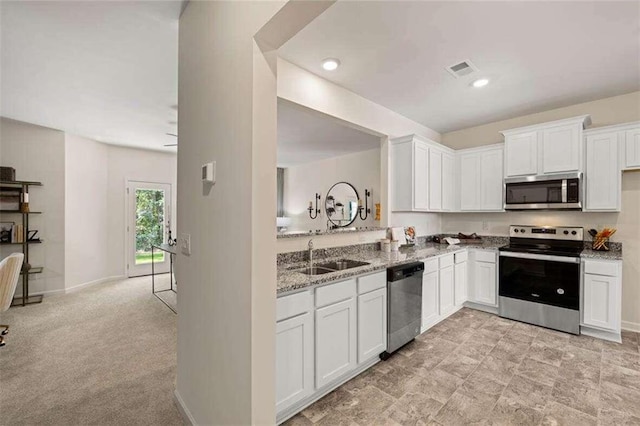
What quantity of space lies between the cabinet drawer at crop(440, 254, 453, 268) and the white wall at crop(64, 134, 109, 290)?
232 inches

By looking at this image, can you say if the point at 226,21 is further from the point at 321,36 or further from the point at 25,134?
the point at 25,134

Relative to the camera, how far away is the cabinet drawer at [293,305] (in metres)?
1.78

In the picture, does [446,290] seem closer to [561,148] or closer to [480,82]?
[561,148]

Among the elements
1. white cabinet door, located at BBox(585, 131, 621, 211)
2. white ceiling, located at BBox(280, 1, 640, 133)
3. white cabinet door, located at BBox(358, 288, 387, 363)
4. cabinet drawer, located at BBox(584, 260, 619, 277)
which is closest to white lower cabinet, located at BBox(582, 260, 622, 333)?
cabinet drawer, located at BBox(584, 260, 619, 277)

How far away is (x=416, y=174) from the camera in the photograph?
3.71 m

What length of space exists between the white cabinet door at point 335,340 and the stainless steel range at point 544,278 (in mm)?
2522

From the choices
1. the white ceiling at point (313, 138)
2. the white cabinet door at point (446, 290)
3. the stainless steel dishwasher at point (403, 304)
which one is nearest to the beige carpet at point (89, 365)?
the stainless steel dishwasher at point (403, 304)

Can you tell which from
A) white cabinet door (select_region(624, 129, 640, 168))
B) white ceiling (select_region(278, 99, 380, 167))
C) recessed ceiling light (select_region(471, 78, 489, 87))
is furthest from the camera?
white ceiling (select_region(278, 99, 380, 167))

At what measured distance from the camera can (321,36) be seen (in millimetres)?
2254

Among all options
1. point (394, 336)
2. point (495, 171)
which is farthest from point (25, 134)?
point (495, 171)

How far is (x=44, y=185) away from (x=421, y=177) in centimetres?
584

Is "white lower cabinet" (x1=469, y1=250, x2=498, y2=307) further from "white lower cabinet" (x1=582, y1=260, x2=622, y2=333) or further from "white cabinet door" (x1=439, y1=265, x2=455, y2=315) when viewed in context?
"white lower cabinet" (x1=582, y1=260, x2=622, y2=333)

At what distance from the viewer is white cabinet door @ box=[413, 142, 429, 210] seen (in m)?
3.70

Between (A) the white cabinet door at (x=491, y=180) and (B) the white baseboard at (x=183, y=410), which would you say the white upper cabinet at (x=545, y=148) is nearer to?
(A) the white cabinet door at (x=491, y=180)
